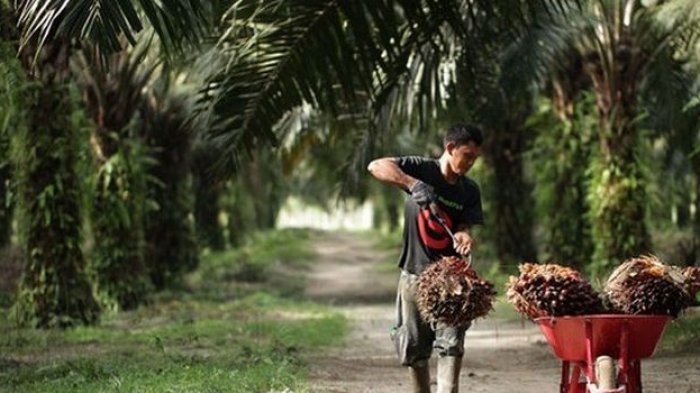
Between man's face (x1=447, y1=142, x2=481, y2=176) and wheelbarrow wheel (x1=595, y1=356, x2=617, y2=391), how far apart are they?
1637 millimetres

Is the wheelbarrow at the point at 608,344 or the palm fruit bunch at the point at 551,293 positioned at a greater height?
the palm fruit bunch at the point at 551,293

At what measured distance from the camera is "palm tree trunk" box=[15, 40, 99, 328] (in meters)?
14.9

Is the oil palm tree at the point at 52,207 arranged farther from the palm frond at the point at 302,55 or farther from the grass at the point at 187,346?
the palm frond at the point at 302,55

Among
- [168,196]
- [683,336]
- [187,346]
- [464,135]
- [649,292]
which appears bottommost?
[683,336]

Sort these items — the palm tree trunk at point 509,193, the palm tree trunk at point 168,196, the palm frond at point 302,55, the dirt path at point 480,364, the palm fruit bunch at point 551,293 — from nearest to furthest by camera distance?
the palm fruit bunch at point 551,293 → the palm frond at point 302,55 → the dirt path at point 480,364 → the palm tree trunk at point 168,196 → the palm tree trunk at point 509,193

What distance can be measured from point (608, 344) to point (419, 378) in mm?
1581

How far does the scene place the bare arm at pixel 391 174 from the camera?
7.30 metres

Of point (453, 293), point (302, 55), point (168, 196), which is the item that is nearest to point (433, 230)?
point (453, 293)

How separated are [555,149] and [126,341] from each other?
9.03 meters

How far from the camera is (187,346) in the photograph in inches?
535

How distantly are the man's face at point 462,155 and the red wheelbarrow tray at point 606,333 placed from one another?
1.25m

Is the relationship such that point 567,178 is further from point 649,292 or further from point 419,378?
point 649,292

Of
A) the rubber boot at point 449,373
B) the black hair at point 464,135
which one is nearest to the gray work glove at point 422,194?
the black hair at point 464,135

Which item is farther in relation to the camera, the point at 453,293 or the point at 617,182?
the point at 617,182
